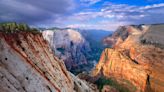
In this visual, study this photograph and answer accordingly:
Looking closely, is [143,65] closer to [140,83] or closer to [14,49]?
[140,83]

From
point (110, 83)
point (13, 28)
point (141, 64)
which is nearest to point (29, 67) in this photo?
point (13, 28)

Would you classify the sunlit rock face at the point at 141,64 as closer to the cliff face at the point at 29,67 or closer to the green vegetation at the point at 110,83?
the green vegetation at the point at 110,83

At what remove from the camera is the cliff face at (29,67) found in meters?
40.2

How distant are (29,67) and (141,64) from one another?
53706 mm

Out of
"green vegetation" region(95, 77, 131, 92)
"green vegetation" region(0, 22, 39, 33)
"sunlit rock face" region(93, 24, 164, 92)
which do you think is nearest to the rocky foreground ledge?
"green vegetation" region(0, 22, 39, 33)

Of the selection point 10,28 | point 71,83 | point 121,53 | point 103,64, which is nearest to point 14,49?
point 10,28

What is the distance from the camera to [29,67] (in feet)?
145

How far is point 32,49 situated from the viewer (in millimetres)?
49469

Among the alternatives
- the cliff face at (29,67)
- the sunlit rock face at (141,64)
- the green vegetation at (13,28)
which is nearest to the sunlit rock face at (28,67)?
the cliff face at (29,67)

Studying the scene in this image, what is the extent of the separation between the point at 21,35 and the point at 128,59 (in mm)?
57816

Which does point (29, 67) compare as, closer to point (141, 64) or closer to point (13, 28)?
point (13, 28)

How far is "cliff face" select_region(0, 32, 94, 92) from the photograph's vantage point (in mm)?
40188

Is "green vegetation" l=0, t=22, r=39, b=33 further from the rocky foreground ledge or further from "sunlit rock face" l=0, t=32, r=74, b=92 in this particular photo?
"sunlit rock face" l=0, t=32, r=74, b=92

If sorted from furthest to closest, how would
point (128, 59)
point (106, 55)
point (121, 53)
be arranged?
point (106, 55), point (121, 53), point (128, 59)
